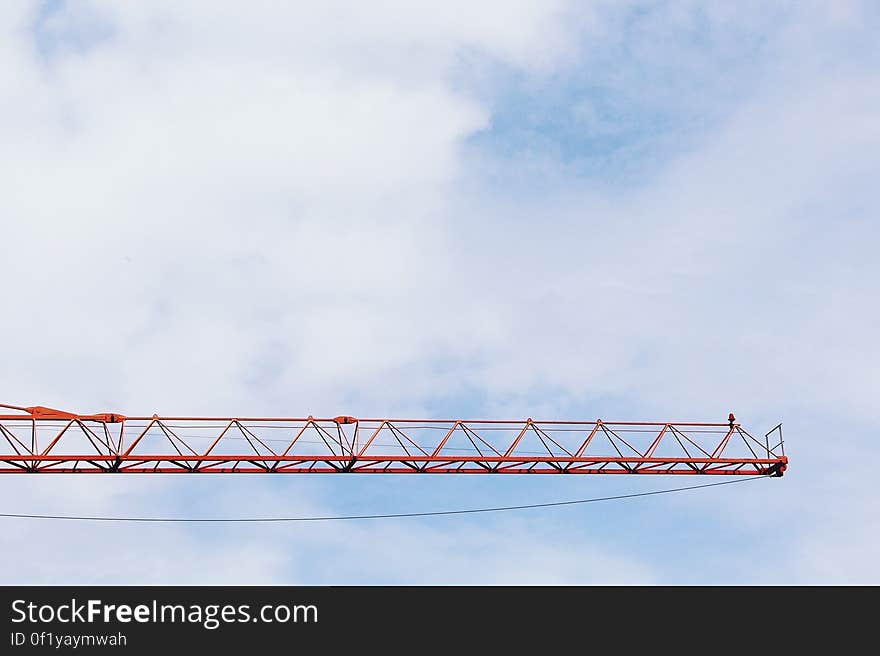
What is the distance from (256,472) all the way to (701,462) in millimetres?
30351

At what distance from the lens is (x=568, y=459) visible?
236ft
